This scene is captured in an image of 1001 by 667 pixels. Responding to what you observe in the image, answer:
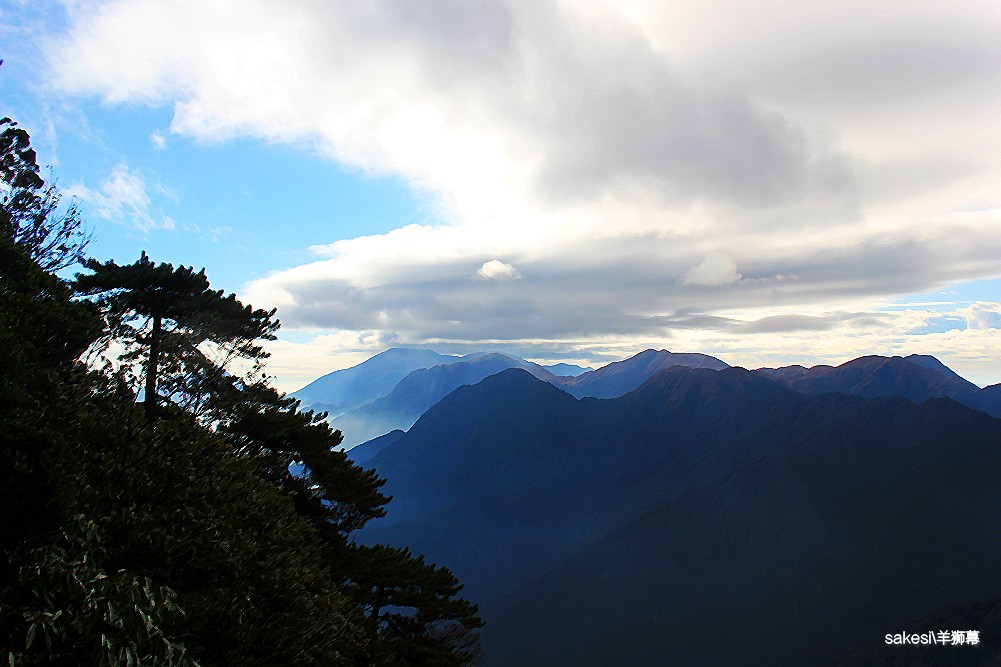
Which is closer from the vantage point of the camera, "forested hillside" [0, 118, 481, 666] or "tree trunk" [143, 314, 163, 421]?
"forested hillside" [0, 118, 481, 666]

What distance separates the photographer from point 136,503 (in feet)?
44.6

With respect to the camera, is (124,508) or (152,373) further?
(152,373)

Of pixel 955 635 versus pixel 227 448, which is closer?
pixel 227 448

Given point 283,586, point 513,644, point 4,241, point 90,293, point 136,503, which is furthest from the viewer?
point 513,644

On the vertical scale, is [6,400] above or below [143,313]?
below

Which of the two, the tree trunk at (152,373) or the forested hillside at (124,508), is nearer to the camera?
the forested hillside at (124,508)

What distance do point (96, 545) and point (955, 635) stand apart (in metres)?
165

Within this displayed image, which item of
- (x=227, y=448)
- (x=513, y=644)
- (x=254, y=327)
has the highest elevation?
(x=254, y=327)

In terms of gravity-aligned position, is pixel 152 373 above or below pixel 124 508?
above

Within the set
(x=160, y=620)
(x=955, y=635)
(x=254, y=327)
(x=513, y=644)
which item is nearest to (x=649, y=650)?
(x=513, y=644)

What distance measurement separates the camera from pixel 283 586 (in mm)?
15680

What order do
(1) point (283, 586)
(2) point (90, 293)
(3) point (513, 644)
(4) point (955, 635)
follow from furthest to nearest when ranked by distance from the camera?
(3) point (513, 644) < (4) point (955, 635) < (2) point (90, 293) < (1) point (283, 586)

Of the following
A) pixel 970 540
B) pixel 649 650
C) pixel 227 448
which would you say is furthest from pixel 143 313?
pixel 970 540

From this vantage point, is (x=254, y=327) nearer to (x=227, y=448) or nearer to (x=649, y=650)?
(x=227, y=448)
